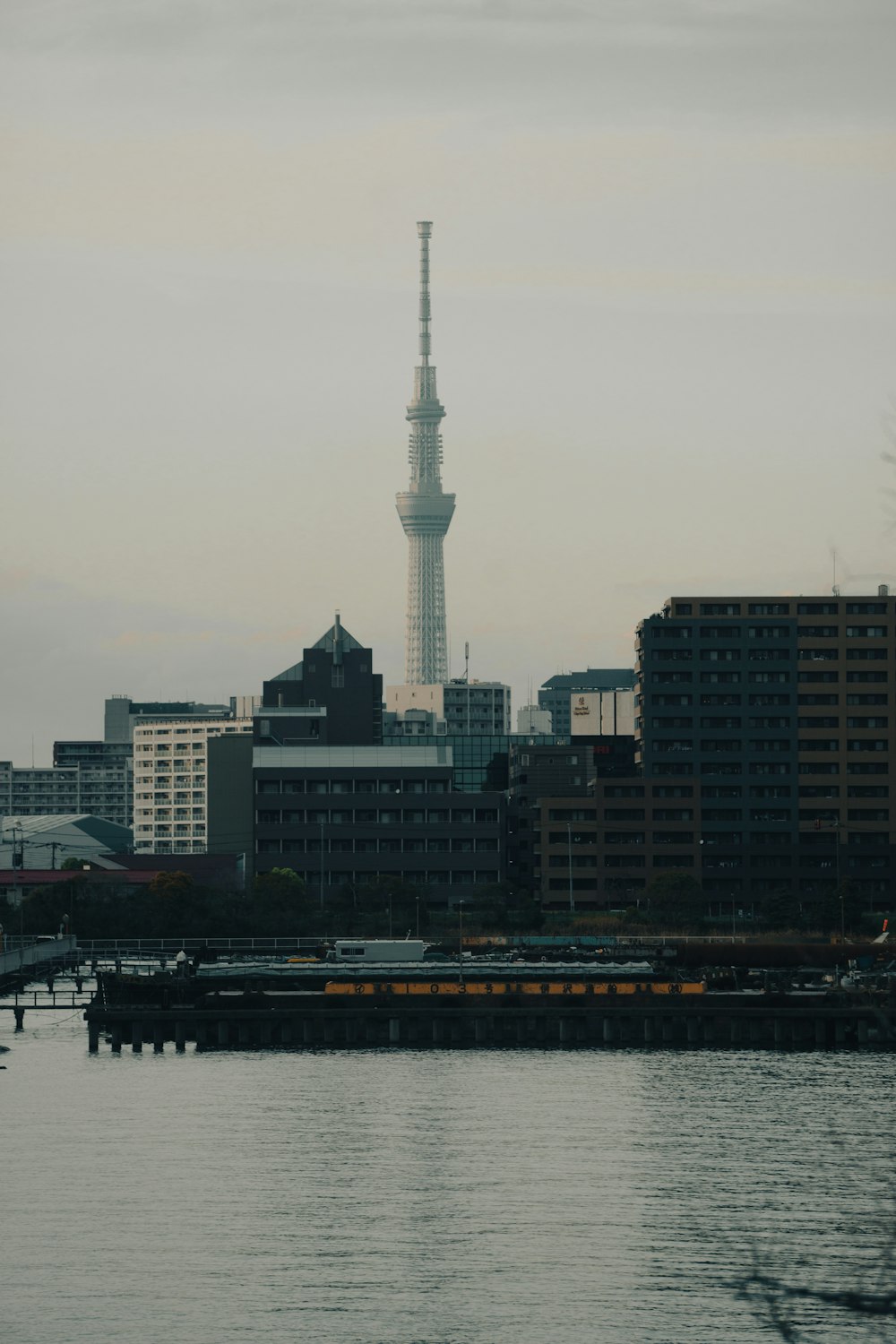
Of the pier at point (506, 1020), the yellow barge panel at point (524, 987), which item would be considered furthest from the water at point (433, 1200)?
the yellow barge panel at point (524, 987)

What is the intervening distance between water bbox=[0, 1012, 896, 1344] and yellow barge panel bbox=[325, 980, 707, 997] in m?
16.8

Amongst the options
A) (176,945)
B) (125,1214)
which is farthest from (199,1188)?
(176,945)

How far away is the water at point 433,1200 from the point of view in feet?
190

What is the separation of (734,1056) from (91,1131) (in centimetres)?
4459

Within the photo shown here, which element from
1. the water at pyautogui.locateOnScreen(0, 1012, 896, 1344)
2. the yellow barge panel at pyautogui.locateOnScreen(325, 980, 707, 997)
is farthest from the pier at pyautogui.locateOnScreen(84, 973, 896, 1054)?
the water at pyautogui.locateOnScreen(0, 1012, 896, 1344)

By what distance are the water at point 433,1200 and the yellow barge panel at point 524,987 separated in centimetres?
1681

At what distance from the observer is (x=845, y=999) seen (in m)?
132

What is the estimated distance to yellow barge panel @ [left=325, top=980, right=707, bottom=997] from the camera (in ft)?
431

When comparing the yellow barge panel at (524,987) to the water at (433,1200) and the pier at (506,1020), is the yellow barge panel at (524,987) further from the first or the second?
the water at (433,1200)

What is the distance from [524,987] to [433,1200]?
5959cm

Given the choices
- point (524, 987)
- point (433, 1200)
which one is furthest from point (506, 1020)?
point (433, 1200)

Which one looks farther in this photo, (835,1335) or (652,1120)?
(652,1120)

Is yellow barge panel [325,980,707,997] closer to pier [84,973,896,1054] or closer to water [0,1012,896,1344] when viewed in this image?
pier [84,973,896,1054]

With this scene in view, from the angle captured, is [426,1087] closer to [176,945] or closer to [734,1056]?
[734,1056]
